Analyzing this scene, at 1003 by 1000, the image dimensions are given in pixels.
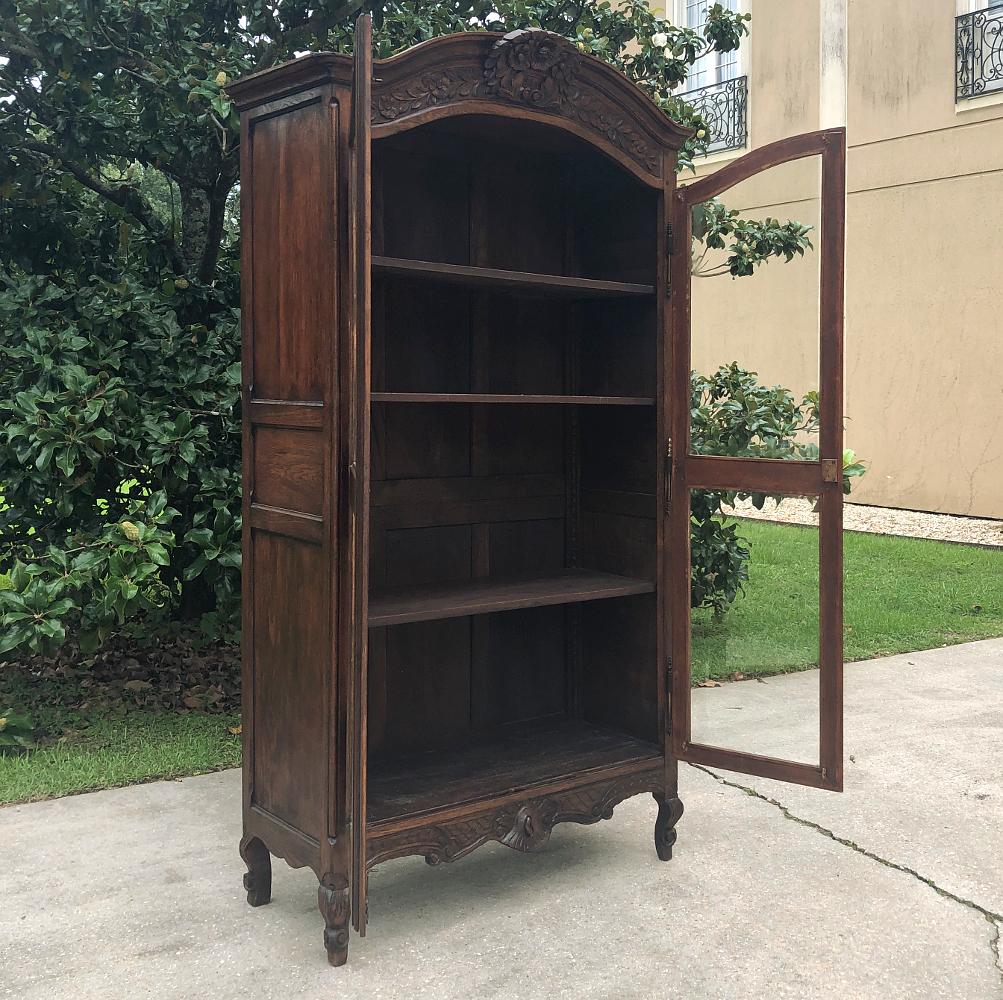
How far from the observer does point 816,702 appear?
2924 mm

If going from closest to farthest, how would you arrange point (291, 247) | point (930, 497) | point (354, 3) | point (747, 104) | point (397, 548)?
1. point (291, 247)
2. point (397, 548)
3. point (354, 3)
4. point (930, 497)
5. point (747, 104)

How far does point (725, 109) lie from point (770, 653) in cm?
807

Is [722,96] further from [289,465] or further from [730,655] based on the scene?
[289,465]

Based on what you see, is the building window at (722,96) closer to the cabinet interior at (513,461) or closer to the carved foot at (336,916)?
the cabinet interior at (513,461)

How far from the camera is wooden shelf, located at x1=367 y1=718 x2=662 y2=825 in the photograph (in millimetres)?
2701

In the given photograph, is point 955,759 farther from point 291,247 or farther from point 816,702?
point 291,247

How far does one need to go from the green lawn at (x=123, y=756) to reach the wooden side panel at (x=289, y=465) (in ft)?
3.47

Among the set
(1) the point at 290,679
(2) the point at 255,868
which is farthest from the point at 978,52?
(2) the point at 255,868

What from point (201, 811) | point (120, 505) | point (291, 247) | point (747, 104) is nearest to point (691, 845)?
point (201, 811)

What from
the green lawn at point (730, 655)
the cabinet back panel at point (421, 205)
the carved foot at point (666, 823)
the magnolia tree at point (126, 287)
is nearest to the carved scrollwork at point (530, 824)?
the carved foot at point (666, 823)

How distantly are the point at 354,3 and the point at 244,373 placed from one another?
177 centimetres

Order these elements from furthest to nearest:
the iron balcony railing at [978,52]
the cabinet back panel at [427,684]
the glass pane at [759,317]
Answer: the iron balcony railing at [978,52] → the cabinet back panel at [427,684] → the glass pane at [759,317]

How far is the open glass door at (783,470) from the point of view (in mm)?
2758

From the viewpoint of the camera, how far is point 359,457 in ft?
7.51
